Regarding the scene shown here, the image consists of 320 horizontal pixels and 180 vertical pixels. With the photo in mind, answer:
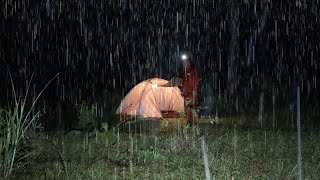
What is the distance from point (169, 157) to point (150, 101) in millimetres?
6447

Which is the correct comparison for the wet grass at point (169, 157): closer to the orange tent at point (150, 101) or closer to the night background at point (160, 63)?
the night background at point (160, 63)

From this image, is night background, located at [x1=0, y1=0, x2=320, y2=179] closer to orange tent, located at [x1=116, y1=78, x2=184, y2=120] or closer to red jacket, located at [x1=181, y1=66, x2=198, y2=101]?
orange tent, located at [x1=116, y1=78, x2=184, y2=120]

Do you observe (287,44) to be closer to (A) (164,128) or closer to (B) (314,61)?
(B) (314,61)

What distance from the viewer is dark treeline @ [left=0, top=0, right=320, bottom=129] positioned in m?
16.2

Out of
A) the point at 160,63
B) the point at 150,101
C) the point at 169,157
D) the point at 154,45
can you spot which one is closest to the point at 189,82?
the point at 150,101

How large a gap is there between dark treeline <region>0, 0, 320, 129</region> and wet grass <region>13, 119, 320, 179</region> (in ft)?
7.74

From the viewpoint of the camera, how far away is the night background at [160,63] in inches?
384

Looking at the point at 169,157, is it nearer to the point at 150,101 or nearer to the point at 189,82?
the point at 189,82

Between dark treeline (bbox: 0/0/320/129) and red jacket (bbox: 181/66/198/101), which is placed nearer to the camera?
red jacket (bbox: 181/66/198/101)

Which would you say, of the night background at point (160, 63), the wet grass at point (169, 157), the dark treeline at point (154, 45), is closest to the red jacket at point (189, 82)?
the night background at point (160, 63)

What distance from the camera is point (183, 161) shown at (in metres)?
7.77

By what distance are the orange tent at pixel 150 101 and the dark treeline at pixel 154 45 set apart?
1.20 m

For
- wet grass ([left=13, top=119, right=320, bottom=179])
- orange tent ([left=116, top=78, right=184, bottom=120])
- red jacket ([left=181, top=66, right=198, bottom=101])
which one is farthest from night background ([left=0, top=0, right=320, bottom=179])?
red jacket ([left=181, top=66, right=198, bottom=101])

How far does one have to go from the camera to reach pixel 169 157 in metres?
8.12
